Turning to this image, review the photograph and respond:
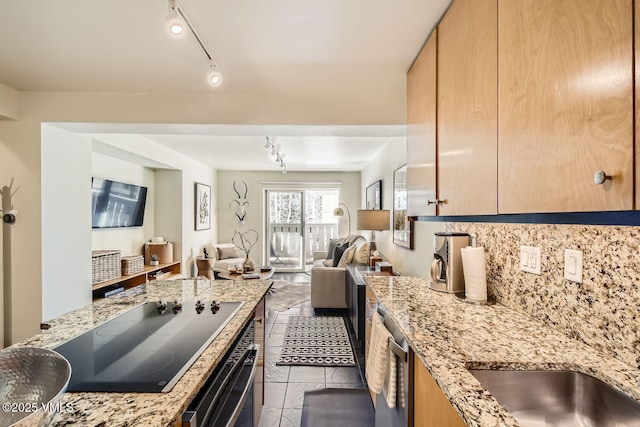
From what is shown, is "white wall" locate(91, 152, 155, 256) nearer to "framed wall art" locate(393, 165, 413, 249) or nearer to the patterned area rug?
the patterned area rug

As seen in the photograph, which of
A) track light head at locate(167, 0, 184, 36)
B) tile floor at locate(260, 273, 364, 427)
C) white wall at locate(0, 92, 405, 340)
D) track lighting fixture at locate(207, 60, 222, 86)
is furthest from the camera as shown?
white wall at locate(0, 92, 405, 340)

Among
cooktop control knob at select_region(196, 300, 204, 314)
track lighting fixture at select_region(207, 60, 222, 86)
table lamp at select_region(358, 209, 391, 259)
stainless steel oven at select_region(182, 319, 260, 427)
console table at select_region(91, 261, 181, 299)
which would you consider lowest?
console table at select_region(91, 261, 181, 299)

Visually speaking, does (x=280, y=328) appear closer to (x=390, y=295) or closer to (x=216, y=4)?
(x=390, y=295)

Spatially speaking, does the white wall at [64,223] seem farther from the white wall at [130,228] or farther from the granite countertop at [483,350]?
the granite countertop at [483,350]

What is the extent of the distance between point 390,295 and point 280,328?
2.30m

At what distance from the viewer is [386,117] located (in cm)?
242

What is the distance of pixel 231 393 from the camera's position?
44.8 inches

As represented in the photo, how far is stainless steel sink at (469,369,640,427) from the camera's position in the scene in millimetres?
899

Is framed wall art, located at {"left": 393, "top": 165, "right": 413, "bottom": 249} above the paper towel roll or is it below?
above

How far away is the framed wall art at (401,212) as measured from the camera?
10.3 ft

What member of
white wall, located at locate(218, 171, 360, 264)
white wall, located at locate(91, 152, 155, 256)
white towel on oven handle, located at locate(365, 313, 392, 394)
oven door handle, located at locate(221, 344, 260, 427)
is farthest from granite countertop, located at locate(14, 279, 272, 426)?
white wall, located at locate(218, 171, 360, 264)

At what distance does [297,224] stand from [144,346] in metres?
6.28

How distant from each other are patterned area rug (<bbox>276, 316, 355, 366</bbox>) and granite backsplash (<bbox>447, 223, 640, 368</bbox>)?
1934 millimetres

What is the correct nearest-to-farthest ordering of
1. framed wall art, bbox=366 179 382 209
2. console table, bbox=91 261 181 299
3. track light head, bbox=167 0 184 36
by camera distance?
track light head, bbox=167 0 184 36, console table, bbox=91 261 181 299, framed wall art, bbox=366 179 382 209
